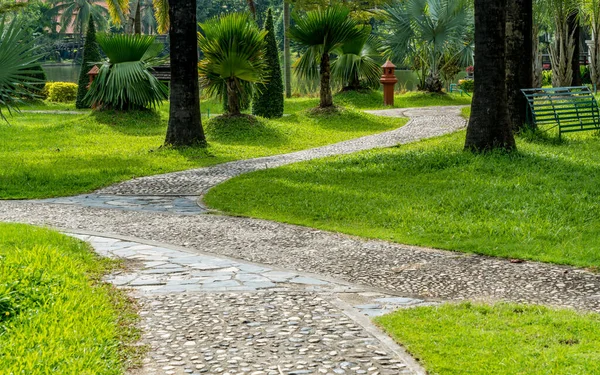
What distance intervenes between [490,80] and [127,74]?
10.1 m

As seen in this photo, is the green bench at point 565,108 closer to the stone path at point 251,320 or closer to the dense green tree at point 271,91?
the dense green tree at point 271,91

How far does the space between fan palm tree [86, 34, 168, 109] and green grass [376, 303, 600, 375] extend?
611 inches

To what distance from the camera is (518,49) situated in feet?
49.8

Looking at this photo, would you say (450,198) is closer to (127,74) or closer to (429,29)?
(127,74)

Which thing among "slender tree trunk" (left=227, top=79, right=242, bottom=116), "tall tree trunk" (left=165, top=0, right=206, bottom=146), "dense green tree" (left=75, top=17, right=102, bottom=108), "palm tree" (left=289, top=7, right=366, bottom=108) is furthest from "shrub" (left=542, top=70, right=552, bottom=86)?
"tall tree trunk" (left=165, top=0, right=206, bottom=146)

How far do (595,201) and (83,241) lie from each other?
5568 mm

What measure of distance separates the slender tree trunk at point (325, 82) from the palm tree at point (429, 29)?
5.82m

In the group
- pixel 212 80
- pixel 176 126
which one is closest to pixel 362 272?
pixel 176 126

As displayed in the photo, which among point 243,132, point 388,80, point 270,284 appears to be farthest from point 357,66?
point 270,284

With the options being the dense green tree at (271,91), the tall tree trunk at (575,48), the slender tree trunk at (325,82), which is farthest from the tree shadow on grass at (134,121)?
the tall tree trunk at (575,48)

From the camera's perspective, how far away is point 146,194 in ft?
38.9

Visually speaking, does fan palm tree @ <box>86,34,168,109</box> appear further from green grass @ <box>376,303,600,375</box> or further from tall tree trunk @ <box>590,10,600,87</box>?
green grass @ <box>376,303,600,375</box>

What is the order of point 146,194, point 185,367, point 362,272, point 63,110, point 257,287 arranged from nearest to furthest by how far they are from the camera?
point 185,367, point 257,287, point 362,272, point 146,194, point 63,110

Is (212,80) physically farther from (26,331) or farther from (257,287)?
(26,331)
